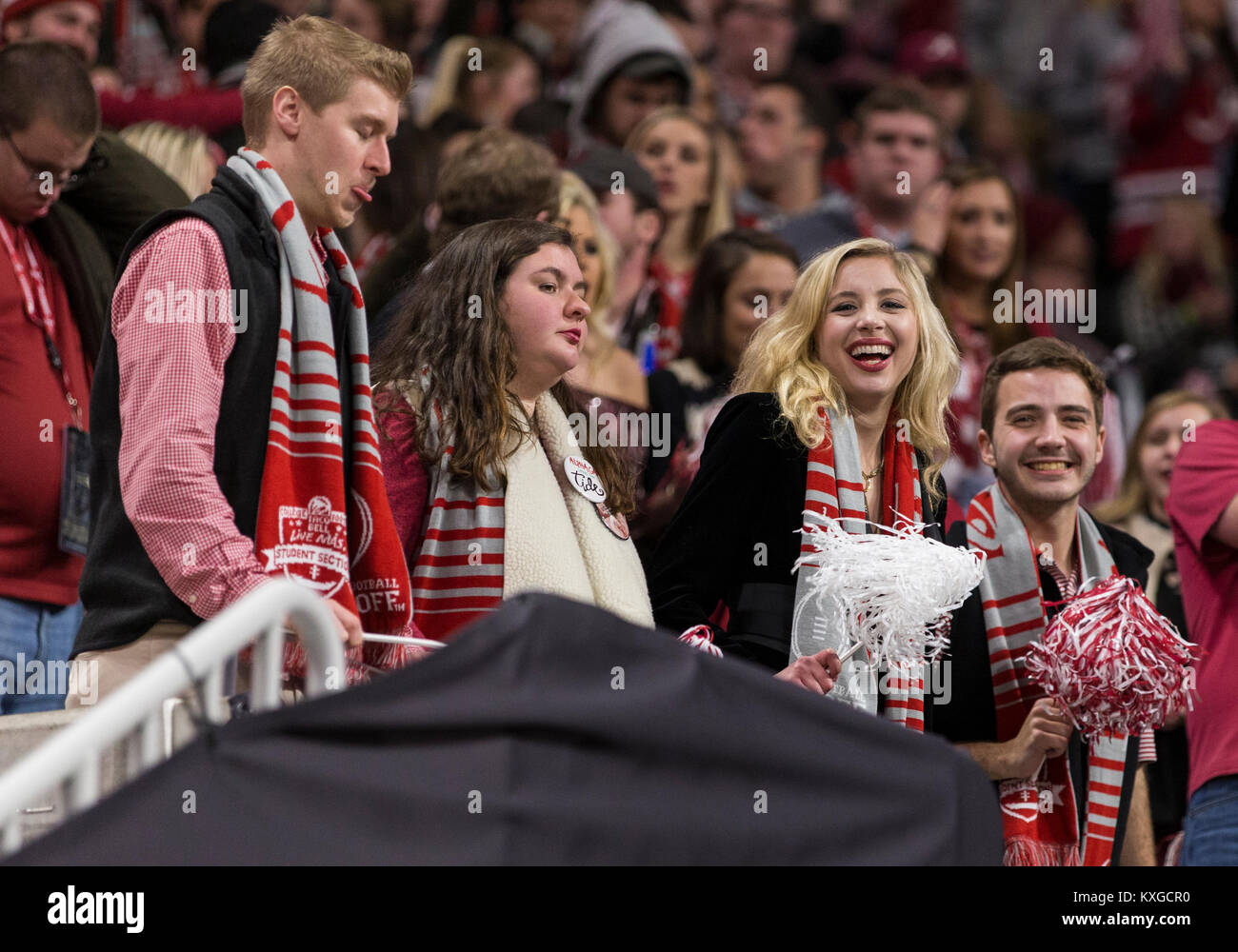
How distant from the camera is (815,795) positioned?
2436 millimetres

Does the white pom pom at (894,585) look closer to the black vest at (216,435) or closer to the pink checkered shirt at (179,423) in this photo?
the black vest at (216,435)

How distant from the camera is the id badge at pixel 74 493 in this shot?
4105 mm

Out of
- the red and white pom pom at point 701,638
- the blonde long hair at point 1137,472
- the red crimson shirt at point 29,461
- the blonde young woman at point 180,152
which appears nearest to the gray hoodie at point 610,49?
the blonde young woman at point 180,152

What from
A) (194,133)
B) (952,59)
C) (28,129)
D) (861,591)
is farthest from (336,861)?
(952,59)

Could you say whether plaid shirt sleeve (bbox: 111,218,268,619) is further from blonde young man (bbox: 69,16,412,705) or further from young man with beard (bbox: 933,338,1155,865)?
young man with beard (bbox: 933,338,1155,865)

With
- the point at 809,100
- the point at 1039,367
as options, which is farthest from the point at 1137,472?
the point at 809,100

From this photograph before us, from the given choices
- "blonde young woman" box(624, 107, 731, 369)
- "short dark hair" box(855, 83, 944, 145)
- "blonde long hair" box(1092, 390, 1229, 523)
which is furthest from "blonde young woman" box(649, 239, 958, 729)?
"short dark hair" box(855, 83, 944, 145)

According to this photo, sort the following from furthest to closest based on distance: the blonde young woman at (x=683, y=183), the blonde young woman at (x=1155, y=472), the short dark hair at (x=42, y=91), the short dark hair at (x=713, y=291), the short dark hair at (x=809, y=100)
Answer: the short dark hair at (x=809, y=100), the blonde young woman at (x=683, y=183), the blonde young woman at (x=1155, y=472), the short dark hair at (x=713, y=291), the short dark hair at (x=42, y=91)

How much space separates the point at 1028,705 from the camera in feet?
13.5

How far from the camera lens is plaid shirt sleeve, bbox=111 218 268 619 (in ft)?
9.64

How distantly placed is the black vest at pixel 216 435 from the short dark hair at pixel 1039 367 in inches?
71.6

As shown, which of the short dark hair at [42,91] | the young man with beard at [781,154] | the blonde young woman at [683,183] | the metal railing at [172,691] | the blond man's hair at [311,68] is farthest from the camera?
the young man with beard at [781,154]

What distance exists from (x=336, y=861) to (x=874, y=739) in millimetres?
816
